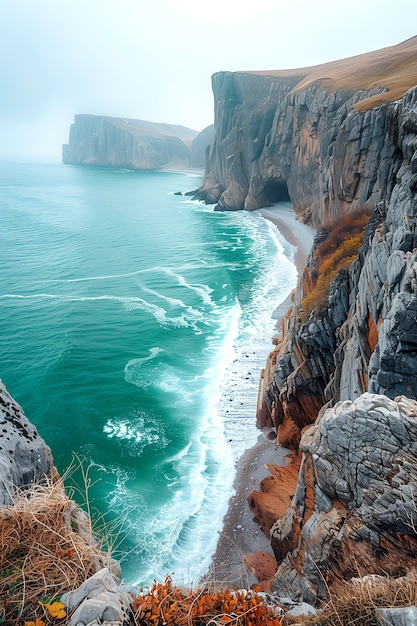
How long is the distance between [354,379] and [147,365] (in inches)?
738

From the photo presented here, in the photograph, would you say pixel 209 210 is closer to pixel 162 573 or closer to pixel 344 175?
pixel 344 175

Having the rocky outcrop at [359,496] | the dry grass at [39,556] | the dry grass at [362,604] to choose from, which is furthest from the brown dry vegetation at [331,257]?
the dry grass at [39,556]

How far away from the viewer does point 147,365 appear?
30234 mm

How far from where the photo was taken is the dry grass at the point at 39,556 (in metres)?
4.02

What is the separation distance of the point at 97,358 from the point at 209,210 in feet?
228

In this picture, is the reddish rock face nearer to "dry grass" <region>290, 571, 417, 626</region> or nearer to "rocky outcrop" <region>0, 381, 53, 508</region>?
"rocky outcrop" <region>0, 381, 53, 508</region>

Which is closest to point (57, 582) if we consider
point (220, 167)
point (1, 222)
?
point (1, 222)

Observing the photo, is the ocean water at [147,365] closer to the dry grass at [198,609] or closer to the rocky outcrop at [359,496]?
the dry grass at [198,609]

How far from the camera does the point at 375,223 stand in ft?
60.6

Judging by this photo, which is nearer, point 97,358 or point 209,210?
point 97,358

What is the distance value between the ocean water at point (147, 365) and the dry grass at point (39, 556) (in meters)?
0.64

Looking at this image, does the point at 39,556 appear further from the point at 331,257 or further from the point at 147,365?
the point at 147,365

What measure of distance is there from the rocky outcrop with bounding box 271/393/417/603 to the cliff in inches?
0.9

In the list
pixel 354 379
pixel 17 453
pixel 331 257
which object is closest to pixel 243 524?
pixel 354 379
